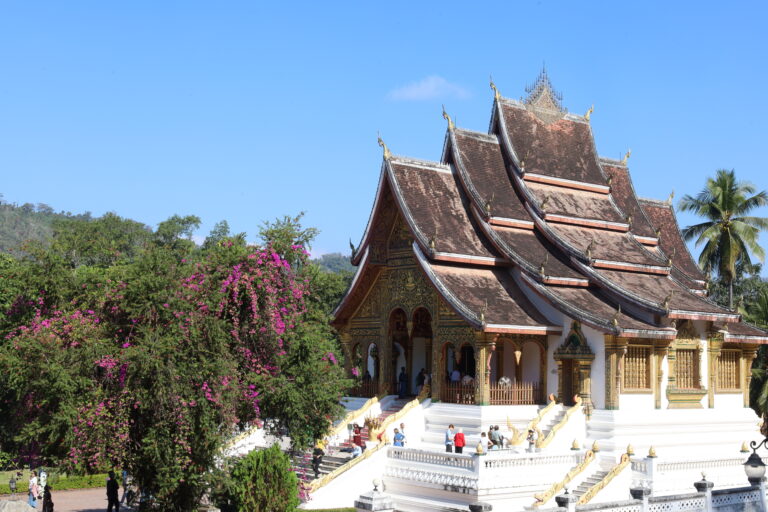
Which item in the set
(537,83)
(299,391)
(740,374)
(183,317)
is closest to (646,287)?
(740,374)

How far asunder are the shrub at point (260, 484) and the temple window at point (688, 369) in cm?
1184

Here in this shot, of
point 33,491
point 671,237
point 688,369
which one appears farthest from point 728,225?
point 33,491

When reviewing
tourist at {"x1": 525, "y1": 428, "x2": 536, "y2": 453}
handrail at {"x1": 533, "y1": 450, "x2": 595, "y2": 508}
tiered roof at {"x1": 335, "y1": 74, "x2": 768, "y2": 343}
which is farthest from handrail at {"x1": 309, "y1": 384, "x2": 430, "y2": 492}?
handrail at {"x1": 533, "y1": 450, "x2": 595, "y2": 508}

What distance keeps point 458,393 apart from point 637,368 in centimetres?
443

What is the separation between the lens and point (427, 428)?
78.3ft

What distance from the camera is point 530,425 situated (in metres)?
22.1

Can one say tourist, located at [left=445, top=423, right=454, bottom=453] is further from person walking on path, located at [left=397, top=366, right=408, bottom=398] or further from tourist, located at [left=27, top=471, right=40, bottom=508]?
tourist, located at [left=27, top=471, right=40, bottom=508]

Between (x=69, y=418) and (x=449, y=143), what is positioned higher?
(x=449, y=143)

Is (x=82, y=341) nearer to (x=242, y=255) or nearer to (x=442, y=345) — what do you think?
(x=242, y=255)

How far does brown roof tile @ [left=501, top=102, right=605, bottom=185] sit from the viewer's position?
2780 cm

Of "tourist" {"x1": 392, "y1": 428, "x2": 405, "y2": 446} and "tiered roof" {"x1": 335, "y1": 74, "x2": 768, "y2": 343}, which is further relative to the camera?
"tiered roof" {"x1": 335, "y1": 74, "x2": 768, "y2": 343}

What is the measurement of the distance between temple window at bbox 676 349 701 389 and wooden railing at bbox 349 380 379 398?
793 cm

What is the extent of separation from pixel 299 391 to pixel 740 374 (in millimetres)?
14286

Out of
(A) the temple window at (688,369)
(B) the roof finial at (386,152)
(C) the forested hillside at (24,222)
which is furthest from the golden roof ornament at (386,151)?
(C) the forested hillside at (24,222)
